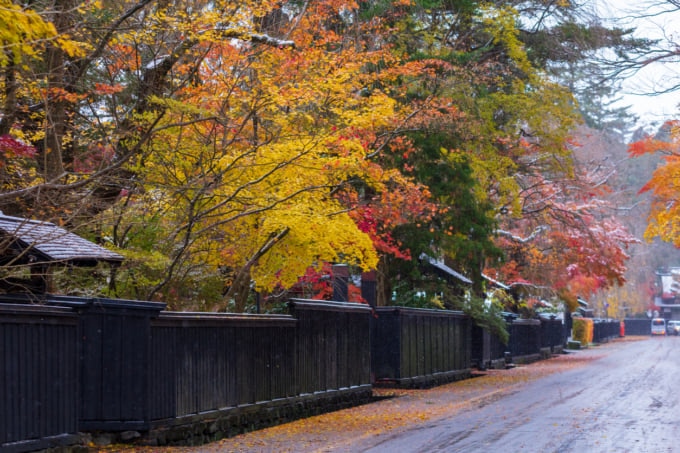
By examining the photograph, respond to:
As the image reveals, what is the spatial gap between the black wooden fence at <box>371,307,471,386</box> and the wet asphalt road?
356cm

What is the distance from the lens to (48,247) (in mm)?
12414

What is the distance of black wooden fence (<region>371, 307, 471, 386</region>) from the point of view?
83.9 ft

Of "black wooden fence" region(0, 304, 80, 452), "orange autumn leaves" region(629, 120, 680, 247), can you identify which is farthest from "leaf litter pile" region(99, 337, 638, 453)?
"orange autumn leaves" region(629, 120, 680, 247)

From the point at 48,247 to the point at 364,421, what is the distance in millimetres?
7557

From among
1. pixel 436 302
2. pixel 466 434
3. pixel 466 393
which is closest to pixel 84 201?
pixel 466 434

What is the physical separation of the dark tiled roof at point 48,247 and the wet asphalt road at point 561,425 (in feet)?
15.4

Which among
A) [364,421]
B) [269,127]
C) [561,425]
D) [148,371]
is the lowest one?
[364,421]

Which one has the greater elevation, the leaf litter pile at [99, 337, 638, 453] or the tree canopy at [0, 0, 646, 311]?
the tree canopy at [0, 0, 646, 311]

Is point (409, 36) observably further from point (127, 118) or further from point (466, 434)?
point (466, 434)

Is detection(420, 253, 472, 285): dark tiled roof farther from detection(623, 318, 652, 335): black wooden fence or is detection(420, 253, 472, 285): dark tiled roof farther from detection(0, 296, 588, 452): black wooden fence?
detection(623, 318, 652, 335): black wooden fence

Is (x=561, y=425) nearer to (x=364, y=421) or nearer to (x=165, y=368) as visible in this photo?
(x=364, y=421)

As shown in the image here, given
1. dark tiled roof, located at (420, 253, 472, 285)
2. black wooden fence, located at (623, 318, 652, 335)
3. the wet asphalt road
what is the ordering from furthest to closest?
black wooden fence, located at (623, 318, 652, 335) → dark tiled roof, located at (420, 253, 472, 285) → the wet asphalt road

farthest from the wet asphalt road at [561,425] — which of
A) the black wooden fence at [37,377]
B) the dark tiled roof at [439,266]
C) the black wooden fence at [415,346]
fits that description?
the dark tiled roof at [439,266]

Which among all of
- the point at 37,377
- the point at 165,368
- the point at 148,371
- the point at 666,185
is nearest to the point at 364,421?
the point at 165,368
